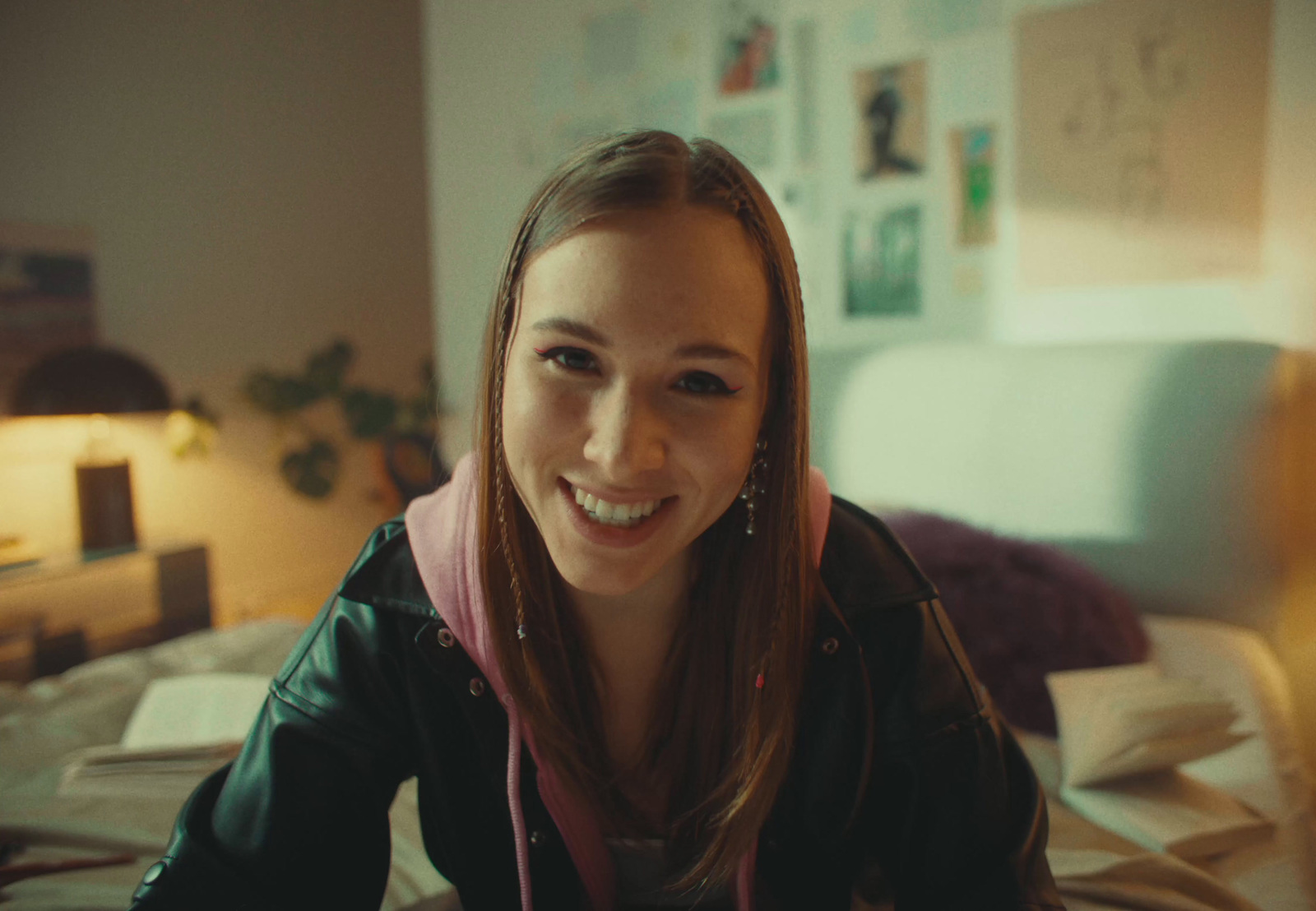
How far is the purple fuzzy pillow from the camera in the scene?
1329 millimetres

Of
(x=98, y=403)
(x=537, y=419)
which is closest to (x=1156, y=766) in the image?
(x=537, y=419)

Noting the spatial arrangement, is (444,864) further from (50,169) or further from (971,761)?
(50,169)

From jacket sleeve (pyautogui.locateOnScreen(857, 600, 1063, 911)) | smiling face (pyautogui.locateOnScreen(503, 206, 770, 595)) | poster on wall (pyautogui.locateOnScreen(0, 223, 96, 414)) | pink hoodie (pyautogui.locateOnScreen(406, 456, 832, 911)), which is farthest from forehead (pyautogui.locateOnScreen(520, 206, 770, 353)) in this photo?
poster on wall (pyautogui.locateOnScreen(0, 223, 96, 414))

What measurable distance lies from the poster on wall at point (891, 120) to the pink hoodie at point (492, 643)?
4.95ft

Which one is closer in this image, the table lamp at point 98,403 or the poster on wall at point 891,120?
the poster on wall at point 891,120

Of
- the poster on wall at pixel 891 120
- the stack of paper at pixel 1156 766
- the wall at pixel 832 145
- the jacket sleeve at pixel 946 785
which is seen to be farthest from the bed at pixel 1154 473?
the jacket sleeve at pixel 946 785

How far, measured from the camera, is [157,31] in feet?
11.3

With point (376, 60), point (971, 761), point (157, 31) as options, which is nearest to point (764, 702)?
point (971, 761)

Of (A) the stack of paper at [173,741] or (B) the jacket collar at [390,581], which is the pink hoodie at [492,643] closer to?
(B) the jacket collar at [390,581]

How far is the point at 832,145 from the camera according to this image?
2.19m

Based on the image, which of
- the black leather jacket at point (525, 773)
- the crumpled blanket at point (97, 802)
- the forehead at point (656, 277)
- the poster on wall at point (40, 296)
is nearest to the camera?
the forehead at point (656, 277)

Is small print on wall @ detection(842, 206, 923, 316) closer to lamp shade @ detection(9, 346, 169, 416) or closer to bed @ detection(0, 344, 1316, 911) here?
bed @ detection(0, 344, 1316, 911)

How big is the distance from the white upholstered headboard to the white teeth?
1102 mm

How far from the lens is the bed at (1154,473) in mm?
1640
